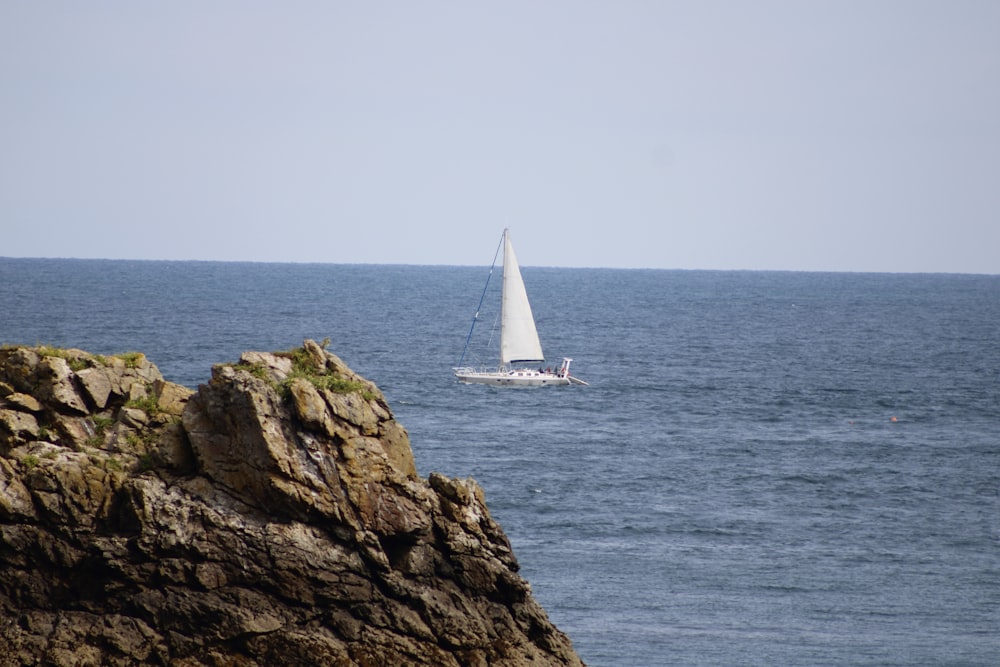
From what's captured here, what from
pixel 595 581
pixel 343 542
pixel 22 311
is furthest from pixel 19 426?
pixel 22 311

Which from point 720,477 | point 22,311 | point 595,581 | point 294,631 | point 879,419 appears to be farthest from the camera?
point 22,311

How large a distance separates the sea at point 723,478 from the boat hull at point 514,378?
1.29 m

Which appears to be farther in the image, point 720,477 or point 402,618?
point 720,477

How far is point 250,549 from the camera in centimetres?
2731

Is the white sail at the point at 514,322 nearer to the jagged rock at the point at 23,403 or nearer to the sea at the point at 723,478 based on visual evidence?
the sea at the point at 723,478

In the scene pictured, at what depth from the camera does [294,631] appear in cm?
2722

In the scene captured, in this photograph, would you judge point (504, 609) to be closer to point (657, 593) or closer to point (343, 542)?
point (343, 542)

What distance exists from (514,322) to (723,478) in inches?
1738

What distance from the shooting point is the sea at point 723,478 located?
1657 inches

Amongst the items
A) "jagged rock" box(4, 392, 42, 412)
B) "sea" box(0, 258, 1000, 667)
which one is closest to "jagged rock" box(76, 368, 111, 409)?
"jagged rock" box(4, 392, 42, 412)

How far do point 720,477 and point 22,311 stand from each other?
110 m

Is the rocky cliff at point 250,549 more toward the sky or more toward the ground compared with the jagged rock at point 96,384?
more toward the ground

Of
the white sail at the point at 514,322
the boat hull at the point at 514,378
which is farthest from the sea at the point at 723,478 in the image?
the white sail at the point at 514,322

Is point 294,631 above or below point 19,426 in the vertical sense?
below
